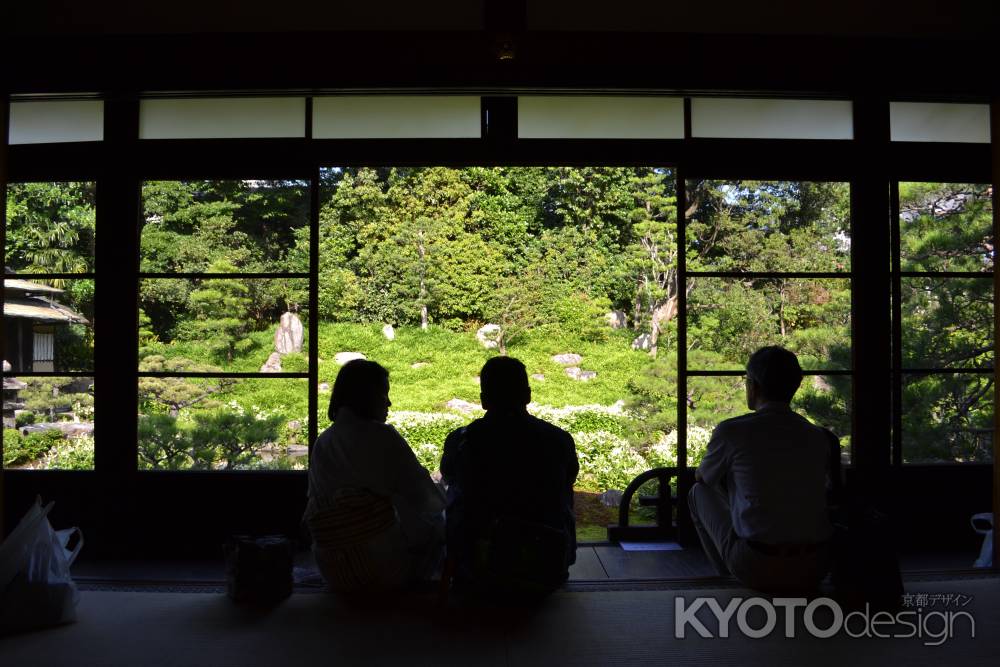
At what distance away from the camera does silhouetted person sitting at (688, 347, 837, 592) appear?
2227 mm

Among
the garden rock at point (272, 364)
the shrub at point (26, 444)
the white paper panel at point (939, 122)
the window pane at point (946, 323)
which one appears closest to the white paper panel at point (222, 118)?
the garden rock at point (272, 364)

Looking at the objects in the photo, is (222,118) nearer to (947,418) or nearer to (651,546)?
(651,546)

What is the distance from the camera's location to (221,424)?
3518 mm

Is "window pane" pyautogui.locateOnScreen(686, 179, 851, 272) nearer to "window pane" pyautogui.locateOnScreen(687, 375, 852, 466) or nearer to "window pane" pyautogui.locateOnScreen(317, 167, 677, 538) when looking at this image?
"window pane" pyautogui.locateOnScreen(687, 375, 852, 466)

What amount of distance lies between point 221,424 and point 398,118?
179 cm

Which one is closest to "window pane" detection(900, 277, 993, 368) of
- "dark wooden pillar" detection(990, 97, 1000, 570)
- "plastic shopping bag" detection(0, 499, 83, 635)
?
"dark wooden pillar" detection(990, 97, 1000, 570)

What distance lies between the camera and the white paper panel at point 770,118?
3.46m

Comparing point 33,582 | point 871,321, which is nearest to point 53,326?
point 33,582

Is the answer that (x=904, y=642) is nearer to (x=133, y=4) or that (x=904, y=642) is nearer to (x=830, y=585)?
(x=830, y=585)

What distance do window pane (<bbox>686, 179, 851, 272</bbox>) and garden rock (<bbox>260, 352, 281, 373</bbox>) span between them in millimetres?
2155

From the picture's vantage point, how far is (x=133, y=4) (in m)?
2.73

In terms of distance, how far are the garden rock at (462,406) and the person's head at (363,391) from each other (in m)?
6.19

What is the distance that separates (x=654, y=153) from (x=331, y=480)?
2.23 m

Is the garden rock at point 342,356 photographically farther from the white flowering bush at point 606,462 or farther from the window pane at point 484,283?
the white flowering bush at point 606,462
